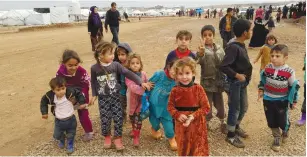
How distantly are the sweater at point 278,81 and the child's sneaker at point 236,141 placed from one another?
0.70 metres

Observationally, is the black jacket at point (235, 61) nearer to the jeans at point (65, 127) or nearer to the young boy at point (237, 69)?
the young boy at point (237, 69)

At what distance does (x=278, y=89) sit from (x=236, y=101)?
1.79 feet

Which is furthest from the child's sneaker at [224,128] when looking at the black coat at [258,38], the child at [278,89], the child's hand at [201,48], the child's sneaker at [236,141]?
the black coat at [258,38]

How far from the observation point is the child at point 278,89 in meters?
3.78

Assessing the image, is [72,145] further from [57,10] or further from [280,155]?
[57,10]

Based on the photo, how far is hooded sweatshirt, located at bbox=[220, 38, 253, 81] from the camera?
3.80m

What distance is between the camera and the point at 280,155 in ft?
12.7

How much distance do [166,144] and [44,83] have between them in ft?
15.7

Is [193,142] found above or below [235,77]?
below

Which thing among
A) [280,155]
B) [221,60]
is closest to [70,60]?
[221,60]

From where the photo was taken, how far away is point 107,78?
12.7 feet

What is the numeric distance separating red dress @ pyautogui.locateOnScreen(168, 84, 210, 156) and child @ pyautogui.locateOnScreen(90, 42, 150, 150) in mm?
783

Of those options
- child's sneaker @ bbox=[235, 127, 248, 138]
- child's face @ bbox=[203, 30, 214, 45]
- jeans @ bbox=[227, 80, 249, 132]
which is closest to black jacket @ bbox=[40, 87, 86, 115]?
child's face @ bbox=[203, 30, 214, 45]

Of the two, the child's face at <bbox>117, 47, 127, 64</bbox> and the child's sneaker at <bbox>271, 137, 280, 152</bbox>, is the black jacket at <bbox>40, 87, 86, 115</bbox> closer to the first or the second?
the child's face at <bbox>117, 47, 127, 64</bbox>
